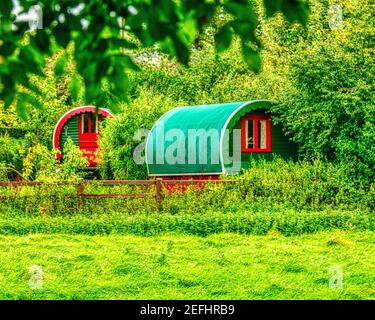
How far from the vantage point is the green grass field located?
11.0 meters

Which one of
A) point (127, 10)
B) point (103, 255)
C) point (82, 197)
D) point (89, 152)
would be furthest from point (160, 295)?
point (89, 152)

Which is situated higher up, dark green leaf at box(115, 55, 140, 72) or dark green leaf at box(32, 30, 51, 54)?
dark green leaf at box(32, 30, 51, 54)

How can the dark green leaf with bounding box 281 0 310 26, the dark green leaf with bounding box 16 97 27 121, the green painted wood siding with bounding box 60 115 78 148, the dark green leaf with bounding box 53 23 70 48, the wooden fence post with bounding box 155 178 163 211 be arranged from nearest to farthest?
the dark green leaf with bounding box 281 0 310 26 < the dark green leaf with bounding box 53 23 70 48 < the dark green leaf with bounding box 16 97 27 121 < the wooden fence post with bounding box 155 178 163 211 < the green painted wood siding with bounding box 60 115 78 148

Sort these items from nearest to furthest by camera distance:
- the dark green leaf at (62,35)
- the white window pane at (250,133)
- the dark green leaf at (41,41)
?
the dark green leaf at (62,35), the dark green leaf at (41,41), the white window pane at (250,133)

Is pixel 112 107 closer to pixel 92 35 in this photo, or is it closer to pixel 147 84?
pixel 92 35

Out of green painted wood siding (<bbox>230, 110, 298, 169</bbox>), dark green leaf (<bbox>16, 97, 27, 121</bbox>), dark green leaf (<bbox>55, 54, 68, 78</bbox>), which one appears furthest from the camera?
green painted wood siding (<bbox>230, 110, 298, 169</bbox>)

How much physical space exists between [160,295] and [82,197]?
924cm

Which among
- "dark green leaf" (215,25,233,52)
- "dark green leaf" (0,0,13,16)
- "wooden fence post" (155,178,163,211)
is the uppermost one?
"dark green leaf" (0,0,13,16)

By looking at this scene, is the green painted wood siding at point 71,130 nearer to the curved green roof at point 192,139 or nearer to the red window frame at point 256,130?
the curved green roof at point 192,139

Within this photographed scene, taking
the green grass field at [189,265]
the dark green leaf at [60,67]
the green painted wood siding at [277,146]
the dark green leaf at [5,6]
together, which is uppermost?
the dark green leaf at [5,6]

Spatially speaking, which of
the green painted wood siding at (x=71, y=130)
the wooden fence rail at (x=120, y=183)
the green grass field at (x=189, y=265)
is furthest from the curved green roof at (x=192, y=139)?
the green grass field at (x=189, y=265)

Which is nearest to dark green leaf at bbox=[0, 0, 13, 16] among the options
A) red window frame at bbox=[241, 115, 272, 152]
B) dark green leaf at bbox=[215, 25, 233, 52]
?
dark green leaf at bbox=[215, 25, 233, 52]

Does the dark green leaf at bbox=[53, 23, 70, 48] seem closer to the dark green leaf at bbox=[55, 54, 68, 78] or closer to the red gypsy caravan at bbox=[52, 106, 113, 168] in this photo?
the dark green leaf at bbox=[55, 54, 68, 78]

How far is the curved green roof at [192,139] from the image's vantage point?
2425 cm
